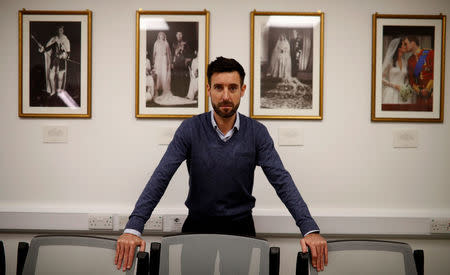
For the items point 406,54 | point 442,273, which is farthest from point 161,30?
point 442,273

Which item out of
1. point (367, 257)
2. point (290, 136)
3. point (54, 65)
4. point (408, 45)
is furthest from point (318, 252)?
point (54, 65)

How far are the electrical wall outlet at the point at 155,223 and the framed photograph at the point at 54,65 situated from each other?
0.87 metres

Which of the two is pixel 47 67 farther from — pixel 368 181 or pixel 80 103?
pixel 368 181

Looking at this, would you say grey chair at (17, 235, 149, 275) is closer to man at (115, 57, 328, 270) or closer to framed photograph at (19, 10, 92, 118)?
man at (115, 57, 328, 270)

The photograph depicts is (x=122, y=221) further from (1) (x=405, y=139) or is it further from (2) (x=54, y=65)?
(1) (x=405, y=139)

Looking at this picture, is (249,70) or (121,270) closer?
(121,270)

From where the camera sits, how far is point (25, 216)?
2129mm

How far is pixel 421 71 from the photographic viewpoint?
7.09 feet

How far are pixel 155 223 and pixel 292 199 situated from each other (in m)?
1.12

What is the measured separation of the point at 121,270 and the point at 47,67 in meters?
1.66

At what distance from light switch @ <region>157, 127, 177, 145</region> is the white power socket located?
63cm

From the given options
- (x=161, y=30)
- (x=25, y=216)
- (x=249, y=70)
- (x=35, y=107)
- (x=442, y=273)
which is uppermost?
(x=161, y=30)

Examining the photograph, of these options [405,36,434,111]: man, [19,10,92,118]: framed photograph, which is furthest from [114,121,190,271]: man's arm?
[405,36,434,111]: man

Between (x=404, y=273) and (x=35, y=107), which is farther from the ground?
(x=35, y=107)
